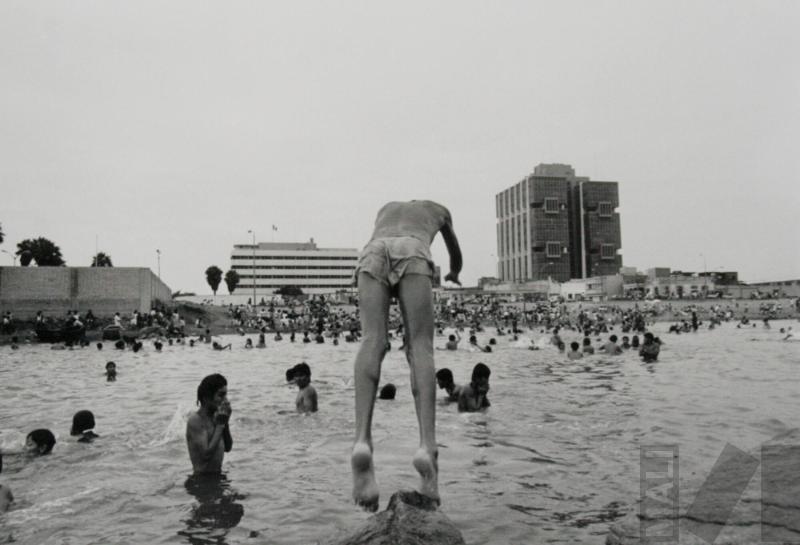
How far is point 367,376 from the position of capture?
3953 mm

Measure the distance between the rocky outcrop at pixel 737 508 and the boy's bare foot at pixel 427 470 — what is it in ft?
Result: 3.73

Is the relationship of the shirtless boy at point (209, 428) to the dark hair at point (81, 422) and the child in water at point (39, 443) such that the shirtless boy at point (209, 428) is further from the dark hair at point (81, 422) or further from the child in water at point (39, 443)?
the dark hair at point (81, 422)

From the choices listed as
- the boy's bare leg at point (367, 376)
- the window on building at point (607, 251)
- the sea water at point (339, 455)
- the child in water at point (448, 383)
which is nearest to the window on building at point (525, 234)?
the window on building at point (607, 251)

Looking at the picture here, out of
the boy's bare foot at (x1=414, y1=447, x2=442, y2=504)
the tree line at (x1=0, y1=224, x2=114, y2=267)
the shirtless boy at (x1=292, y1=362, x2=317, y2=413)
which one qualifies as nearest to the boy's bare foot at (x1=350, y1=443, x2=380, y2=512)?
the boy's bare foot at (x1=414, y1=447, x2=442, y2=504)

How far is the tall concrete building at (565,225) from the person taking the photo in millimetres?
175375

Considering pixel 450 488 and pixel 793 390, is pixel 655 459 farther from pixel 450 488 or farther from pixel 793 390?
pixel 793 390

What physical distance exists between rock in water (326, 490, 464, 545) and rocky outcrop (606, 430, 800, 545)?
104 cm

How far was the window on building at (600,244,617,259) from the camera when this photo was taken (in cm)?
17688

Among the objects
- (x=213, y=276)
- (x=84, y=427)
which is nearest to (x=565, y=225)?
(x=213, y=276)

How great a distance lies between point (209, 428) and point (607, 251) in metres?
182

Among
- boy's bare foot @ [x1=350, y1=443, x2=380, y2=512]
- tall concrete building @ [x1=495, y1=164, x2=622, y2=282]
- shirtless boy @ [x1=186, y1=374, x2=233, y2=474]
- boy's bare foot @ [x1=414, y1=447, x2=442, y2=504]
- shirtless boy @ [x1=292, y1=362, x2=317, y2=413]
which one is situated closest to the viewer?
boy's bare foot @ [x1=350, y1=443, x2=380, y2=512]

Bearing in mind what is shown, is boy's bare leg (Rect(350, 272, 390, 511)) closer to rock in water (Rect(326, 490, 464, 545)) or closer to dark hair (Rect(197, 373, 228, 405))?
rock in water (Rect(326, 490, 464, 545))

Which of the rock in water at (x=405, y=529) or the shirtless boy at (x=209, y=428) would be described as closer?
the rock in water at (x=405, y=529)

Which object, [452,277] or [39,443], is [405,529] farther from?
[39,443]
